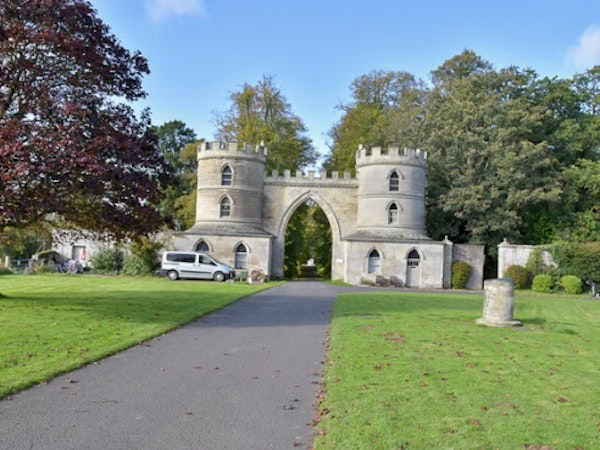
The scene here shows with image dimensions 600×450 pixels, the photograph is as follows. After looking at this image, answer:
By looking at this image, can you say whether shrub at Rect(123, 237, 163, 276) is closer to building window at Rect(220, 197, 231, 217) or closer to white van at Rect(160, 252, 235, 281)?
white van at Rect(160, 252, 235, 281)

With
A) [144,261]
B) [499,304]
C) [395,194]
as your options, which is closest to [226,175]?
[144,261]

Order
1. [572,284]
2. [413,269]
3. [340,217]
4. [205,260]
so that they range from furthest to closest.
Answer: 1. [340,217]
2. [413,269]
3. [205,260]
4. [572,284]

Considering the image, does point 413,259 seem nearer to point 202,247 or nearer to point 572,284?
point 572,284

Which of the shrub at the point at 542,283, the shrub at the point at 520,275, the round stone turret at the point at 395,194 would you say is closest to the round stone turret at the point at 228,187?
the round stone turret at the point at 395,194

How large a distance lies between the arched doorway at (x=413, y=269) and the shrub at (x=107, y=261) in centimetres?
1793

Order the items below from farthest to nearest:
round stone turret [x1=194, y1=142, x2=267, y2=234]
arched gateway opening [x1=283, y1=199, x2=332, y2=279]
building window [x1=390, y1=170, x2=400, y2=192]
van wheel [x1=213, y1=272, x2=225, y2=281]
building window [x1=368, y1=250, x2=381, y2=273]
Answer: arched gateway opening [x1=283, y1=199, x2=332, y2=279] → round stone turret [x1=194, y1=142, x2=267, y2=234] → building window [x1=390, y1=170, x2=400, y2=192] → building window [x1=368, y1=250, x2=381, y2=273] → van wheel [x1=213, y1=272, x2=225, y2=281]

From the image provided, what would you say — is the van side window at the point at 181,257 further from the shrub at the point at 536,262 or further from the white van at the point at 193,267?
the shrub at the point at 536,262

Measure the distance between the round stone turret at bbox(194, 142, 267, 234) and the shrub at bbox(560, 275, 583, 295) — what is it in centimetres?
1863

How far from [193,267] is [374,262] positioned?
1094 centimetres

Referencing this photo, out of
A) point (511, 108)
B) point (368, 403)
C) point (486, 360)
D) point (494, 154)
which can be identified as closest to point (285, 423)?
point (368, 403)

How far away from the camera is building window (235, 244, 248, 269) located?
36.5 meters

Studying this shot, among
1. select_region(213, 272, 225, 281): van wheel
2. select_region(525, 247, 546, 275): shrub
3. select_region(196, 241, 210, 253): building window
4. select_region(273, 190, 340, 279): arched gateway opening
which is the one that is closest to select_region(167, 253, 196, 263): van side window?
select_region(213, 272, 225, 281): van wheel

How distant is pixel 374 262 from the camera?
118 ft

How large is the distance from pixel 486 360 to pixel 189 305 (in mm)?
9973
